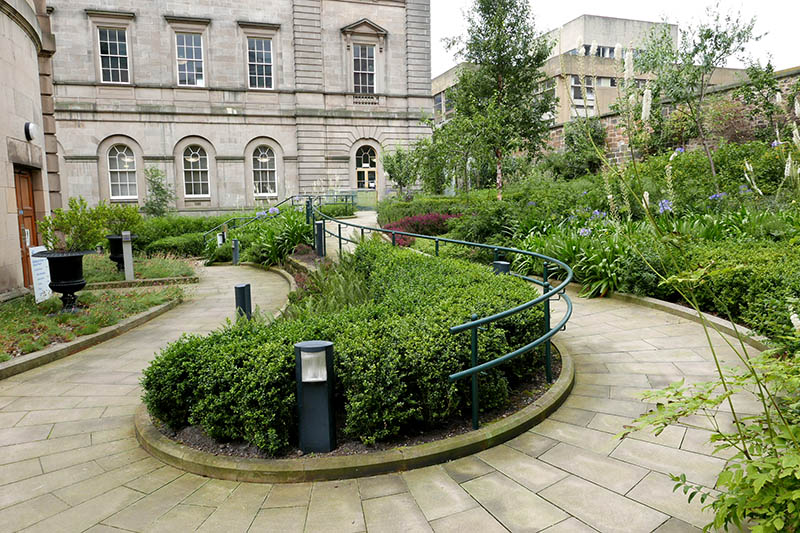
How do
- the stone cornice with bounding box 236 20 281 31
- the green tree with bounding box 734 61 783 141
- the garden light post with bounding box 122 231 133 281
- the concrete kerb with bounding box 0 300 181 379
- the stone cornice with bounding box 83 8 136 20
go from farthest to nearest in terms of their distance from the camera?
the stone cornice with bounding box 236 20 281 31 < the stone cornice with bounding box 83 8 136 20 < the green tree with bounding box 734 61 783 141 < the garden light post with bounding box 122 231 133 281 < the concrete kerb with bounding box 0 300 181 379

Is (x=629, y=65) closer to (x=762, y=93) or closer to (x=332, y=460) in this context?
(x=332, y=460)

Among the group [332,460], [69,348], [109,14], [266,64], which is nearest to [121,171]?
[109,14]

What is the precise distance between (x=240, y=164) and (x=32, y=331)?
2062 centimetres

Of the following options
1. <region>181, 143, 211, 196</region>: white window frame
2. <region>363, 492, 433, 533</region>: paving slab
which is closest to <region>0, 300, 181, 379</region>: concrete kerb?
<region>363, 492, 433, 533</region>: paving slab

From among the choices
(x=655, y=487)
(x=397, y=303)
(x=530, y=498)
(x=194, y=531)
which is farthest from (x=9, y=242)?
(x=655, y=487)

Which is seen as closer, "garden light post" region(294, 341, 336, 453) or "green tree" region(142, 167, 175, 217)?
"garden light post" region(294, 341, 336, 453)

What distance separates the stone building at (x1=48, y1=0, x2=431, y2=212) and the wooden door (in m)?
16.3

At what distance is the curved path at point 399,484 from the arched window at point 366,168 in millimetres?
24435

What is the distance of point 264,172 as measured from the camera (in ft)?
88.3

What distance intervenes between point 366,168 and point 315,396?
25.9 meters

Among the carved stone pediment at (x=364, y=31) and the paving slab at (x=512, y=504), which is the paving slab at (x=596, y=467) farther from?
the carved stone pediment at (x=364, y=31)

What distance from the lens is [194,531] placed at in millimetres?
2775

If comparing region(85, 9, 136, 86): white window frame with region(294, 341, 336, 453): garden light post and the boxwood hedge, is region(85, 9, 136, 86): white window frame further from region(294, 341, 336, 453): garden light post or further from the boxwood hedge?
region(294, 341, 336, 453): garden light post

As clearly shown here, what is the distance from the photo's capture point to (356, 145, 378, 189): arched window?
28.5 m
